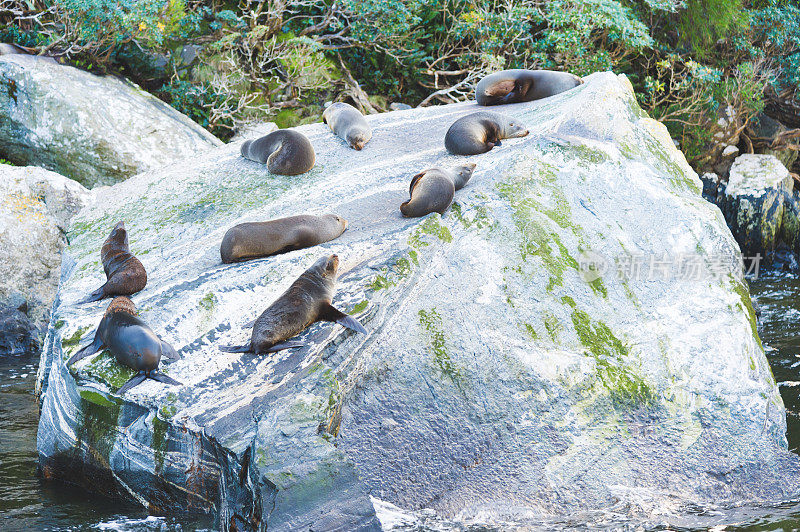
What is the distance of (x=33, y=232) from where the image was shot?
7.53 meters

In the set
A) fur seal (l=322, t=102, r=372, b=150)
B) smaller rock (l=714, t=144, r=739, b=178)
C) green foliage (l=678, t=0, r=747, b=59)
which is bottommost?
smaller rock (l=714, t=144, r=739, b=178)

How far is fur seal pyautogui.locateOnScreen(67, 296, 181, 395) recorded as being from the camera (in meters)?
3.64

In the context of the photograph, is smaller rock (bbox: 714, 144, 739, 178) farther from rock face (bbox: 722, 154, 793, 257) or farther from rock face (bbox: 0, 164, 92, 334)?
rock face (bbox: 0, 164, 92, 334)

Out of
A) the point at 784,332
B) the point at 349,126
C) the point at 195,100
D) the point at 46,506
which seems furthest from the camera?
the point at 195,100

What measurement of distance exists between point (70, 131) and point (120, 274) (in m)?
5.69

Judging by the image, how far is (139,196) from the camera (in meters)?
6.17

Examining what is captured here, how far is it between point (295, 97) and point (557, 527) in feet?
33.8

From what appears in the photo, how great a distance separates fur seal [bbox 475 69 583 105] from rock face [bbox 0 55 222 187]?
4184 mm

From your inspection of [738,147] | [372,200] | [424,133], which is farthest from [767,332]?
[738,147]

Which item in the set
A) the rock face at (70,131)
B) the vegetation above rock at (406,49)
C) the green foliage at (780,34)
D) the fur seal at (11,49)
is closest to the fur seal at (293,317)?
the rock face at (70,131)

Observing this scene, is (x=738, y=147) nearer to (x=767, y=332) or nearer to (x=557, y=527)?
(x=767, y=332)

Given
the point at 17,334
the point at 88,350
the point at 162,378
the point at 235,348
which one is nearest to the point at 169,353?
the point at 162,378

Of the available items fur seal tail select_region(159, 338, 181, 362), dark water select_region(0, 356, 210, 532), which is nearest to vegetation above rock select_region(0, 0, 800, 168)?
dark water select_region(0, 356, 210, 532)

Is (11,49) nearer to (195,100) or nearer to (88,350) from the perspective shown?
(195,100)
